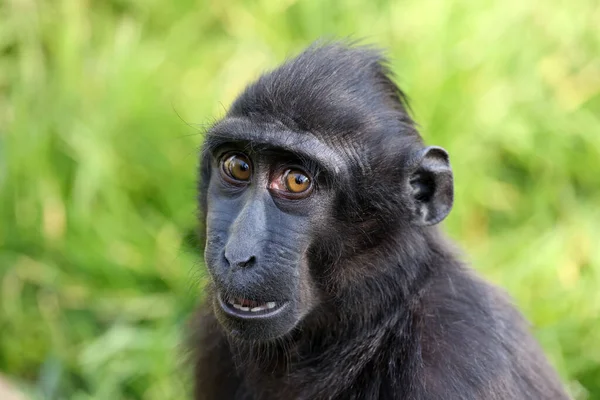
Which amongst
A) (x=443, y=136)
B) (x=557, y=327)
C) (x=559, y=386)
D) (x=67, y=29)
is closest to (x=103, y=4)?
(x=67, y=29)

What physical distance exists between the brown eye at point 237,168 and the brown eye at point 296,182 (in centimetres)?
18

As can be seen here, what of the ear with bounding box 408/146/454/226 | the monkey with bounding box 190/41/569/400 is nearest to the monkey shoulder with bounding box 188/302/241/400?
the monkey with bounding box 190/41/569/400

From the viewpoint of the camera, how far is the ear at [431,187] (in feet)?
11.3

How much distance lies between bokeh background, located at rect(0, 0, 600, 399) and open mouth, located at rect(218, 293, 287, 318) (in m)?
1.96

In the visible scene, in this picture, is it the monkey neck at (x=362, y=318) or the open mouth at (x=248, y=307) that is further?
the monkey neck at (x=362, y=318)

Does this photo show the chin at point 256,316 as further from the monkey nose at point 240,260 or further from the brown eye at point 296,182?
the brown eye at point 296,182

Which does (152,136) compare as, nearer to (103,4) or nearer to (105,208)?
(105,208)

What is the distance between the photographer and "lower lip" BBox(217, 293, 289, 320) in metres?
3.21

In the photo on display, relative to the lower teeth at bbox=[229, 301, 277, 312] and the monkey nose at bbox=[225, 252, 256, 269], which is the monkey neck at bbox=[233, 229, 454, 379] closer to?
the lower teeth at bbox=[229, 301, 277, 312]

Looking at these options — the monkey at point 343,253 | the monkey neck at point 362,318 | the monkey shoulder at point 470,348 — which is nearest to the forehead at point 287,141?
the monkey at point 343,253

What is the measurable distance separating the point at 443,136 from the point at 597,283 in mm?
1564

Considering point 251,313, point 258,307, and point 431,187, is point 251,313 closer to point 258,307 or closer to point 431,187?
point 258,307

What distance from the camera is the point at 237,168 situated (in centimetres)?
343

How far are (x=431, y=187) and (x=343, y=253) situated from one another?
48cm
